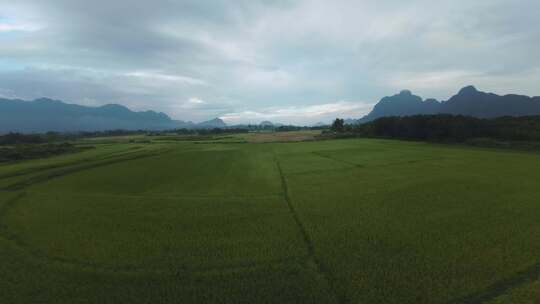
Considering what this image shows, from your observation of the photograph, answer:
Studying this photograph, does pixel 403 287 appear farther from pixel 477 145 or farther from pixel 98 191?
pixel 477 145

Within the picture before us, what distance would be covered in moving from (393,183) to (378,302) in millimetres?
16177

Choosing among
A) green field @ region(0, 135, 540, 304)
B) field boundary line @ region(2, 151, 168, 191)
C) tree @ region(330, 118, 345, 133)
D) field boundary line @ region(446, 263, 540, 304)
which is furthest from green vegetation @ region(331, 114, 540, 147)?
field boundary line @ region(2, 151, 168, 191)

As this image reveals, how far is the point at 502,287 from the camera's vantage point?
8383 millimetres

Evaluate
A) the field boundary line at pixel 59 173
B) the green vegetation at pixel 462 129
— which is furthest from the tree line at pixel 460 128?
the field boundary line at pixel 59 173

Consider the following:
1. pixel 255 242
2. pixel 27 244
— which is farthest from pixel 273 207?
pixel 27 244

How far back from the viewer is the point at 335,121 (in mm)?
115750

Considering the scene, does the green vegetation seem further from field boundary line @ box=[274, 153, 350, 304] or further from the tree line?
field boundary line @ box=[274, 153, 350, 304]

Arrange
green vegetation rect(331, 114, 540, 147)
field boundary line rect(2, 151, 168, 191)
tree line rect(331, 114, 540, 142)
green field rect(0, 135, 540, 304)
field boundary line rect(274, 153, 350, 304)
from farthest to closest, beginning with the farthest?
tree line rect(331, 114, 540, 142)
green vegetation rect(331, 114, 540, 147)
field boundary line rect(2, 151, 168, 191)
green field rect(0, 135, 540, 304)
field boundary line rect(274, 153, 350, 304)

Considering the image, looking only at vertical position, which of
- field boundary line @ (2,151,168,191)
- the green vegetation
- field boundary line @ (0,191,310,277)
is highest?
the green vegetation

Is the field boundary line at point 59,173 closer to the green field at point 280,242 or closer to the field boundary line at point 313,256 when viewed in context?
the green field at point 280,242

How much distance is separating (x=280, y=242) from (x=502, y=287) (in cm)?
809

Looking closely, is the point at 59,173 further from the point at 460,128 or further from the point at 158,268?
the point at 460,128

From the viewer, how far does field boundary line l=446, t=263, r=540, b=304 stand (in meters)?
7.87

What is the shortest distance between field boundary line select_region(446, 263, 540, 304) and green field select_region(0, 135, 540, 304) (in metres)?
0.05
